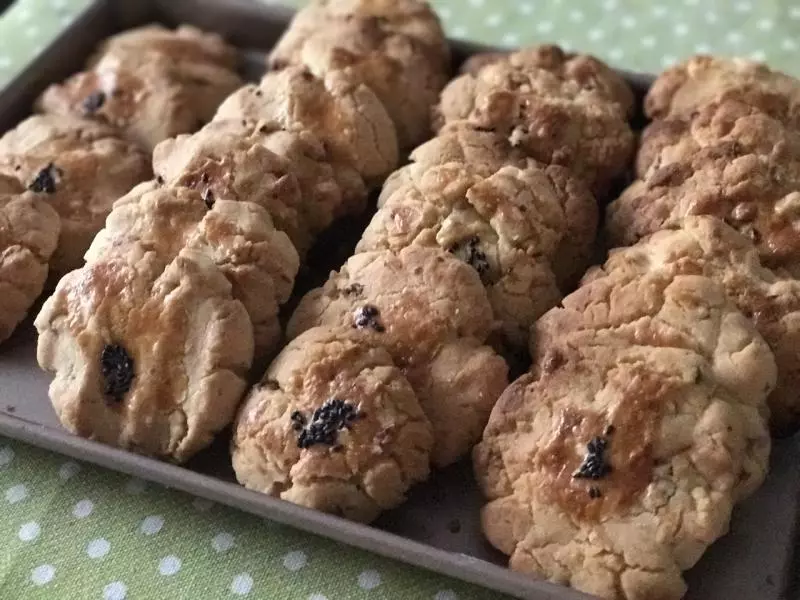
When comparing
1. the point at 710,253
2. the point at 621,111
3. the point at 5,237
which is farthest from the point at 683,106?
the point at 5,237

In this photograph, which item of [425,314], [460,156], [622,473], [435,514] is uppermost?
[460,156]

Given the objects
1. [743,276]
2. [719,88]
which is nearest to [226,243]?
[743,276]

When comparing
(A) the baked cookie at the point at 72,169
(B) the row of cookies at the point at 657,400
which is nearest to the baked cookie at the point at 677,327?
(B) the row of cookies at the point at 657,400

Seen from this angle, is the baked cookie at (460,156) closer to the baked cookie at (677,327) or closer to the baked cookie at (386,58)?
the baked cookie at (386,58)

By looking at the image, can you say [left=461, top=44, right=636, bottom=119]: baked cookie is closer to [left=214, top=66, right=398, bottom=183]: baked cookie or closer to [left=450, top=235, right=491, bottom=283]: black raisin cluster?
[left=214, top=66, right=398, bottom=183]: baked cookie

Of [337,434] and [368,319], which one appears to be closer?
[337,434]

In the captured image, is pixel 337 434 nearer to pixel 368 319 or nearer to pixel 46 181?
pixel 368 319

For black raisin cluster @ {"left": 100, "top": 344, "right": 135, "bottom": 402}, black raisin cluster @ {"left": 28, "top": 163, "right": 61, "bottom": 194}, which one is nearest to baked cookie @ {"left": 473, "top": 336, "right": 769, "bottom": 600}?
black raisin cluster @ {"left": 100, "top": 344, "right": 135, "bottom": 402}

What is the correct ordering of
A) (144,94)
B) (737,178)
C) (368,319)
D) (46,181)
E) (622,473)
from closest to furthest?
(622,473) < (368,319) < (737,178) < (46,181) < (144,94)
